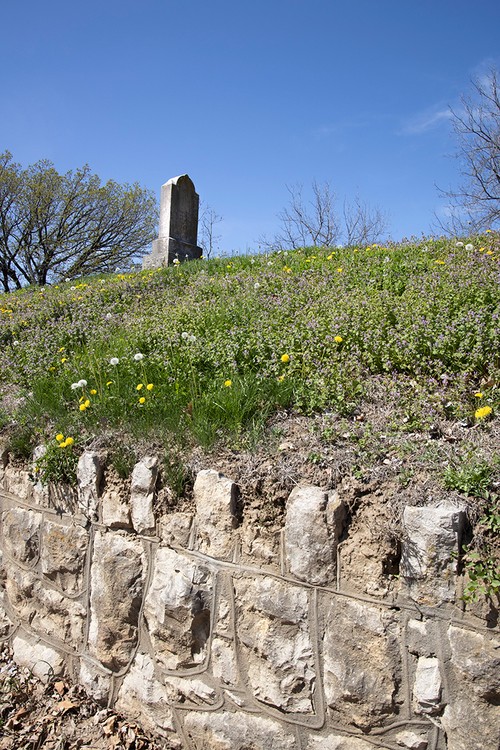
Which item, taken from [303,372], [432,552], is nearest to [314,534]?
[432,552]

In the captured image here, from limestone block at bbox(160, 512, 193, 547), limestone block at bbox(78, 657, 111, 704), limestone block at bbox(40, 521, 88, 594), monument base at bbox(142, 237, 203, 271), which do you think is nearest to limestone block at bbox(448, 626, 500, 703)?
limestone block at bbox(160, 512, 193, 547)

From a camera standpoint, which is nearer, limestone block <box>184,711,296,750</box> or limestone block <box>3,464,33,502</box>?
limestone block <box>184,711,296,750</box>

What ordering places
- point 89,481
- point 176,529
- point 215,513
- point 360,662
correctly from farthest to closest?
point 89,481 → point 176,529 → point 215,513 → point 360,662

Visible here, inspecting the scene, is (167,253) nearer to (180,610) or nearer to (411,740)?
(180,610)

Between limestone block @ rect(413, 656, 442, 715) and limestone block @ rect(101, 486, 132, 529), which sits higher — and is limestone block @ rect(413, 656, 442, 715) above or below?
below

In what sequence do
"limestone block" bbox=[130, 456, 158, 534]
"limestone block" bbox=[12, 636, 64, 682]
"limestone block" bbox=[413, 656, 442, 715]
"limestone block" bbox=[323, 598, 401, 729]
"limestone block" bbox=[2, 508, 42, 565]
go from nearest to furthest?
"limestone block" bbox=[413, 656, 442, 715]
"limestone block" bbox=[323, 598, 401, 729]
"limestone block" bbox=[130, 456, 158, 534]
"limestone block" bbox=[12, 636, 64, 682]
"limestone block" bbox=[2, 508, 42, 565]

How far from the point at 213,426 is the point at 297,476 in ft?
2.13

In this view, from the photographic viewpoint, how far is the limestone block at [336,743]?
91.2 inches

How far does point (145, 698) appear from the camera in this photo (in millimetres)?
2926

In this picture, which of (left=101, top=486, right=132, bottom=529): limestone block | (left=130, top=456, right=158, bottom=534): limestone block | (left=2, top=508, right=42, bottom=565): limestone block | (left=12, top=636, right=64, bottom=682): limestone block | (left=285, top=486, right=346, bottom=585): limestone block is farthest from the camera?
(left=2, top=508, right=42, bottom=565): limestone block

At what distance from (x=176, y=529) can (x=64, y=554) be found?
95 centimetres

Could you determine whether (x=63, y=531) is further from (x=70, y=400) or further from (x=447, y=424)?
(x=447, y=424)

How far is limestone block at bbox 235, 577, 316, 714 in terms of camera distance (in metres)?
2.46

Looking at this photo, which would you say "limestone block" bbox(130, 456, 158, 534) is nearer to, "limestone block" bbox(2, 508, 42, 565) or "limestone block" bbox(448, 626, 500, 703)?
"limestone block" bbox(2, 508, 42, 565)
